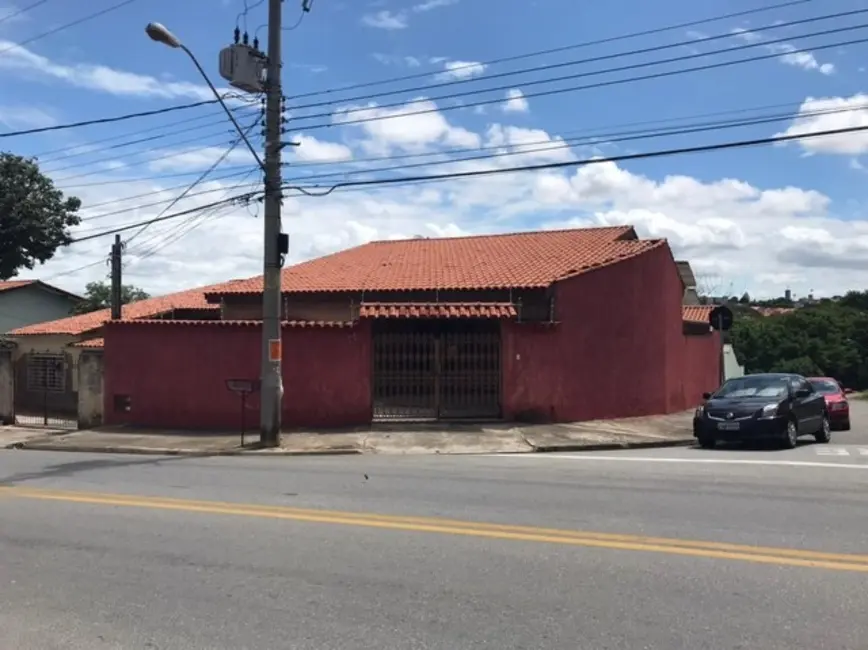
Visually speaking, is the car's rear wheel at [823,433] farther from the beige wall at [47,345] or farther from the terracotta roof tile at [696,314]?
the beige wall at [47,345]

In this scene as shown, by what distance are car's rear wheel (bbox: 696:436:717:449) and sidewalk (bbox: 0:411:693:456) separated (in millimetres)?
1029

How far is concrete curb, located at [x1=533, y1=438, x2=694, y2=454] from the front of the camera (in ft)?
49.6

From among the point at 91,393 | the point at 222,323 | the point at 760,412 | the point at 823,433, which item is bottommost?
the point at 823,433

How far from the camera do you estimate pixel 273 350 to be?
15.2 meters

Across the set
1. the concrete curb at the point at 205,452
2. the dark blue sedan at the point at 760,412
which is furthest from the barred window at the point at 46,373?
the dark blue sedan at the point at 760,412

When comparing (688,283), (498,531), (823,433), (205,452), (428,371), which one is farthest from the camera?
(688,283)

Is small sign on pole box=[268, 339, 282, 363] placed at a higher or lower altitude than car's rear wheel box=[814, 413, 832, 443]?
higher

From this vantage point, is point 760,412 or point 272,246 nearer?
point 760,412

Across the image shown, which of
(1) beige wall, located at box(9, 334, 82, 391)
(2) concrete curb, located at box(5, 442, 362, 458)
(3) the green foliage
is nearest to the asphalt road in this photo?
(2) concrete curb, located at box(5, 442, 362, 458)

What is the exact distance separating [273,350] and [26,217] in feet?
75.2

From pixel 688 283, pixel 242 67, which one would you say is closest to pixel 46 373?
pixel 242 67

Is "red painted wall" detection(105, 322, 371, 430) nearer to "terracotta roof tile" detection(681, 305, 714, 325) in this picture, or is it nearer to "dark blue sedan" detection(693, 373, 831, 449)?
"dark blue sedan" detection(693, 373, 831, 449)

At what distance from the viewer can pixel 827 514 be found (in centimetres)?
790

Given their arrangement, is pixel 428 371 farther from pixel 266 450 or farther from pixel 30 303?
pixel 30 303
